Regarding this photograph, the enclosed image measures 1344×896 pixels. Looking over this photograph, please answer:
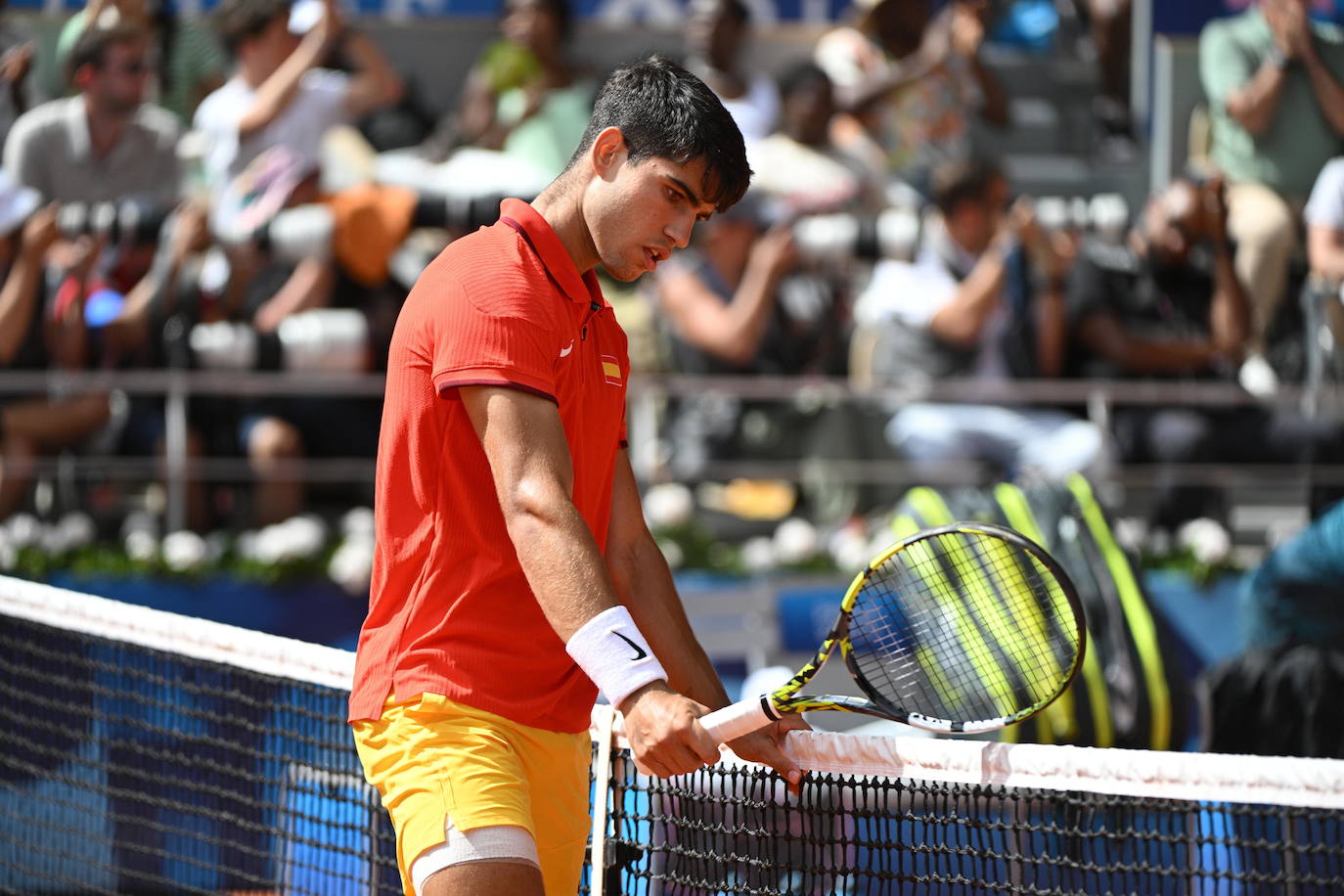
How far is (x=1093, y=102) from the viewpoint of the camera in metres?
8.74

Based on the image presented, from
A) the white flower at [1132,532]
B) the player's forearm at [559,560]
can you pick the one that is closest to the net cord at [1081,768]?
the player's forearm at [559,560]

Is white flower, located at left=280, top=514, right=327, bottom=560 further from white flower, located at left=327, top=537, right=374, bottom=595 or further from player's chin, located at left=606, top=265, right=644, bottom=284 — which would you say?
player's chin, located at left=606, top=265, right=644, bottom=284

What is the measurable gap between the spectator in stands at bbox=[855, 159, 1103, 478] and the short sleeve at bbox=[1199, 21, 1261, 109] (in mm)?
1424

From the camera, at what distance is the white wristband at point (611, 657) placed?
2.12 meters

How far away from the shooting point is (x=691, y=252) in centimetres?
746

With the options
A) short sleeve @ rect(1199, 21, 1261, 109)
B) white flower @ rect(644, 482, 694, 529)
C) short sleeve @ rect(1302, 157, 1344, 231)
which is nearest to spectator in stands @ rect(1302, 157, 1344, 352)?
short sleeve @ rect(1302, 157, 1344, 231)

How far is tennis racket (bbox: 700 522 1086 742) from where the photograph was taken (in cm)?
232

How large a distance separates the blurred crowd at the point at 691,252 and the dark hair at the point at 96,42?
0.01 metres

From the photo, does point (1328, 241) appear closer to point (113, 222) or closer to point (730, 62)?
point (730, 62)

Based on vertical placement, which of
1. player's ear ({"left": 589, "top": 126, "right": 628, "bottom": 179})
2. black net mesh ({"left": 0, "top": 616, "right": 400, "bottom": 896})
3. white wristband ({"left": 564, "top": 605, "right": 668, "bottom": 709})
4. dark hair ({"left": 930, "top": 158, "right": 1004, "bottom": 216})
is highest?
player's ear ({"left": 589, "top": 126, "right": 628, "bottom": 179})

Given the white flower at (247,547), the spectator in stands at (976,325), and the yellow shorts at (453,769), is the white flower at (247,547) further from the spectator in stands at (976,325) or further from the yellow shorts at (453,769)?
the yellow shorts at (453,769)

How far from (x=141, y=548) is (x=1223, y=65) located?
531 centimetres

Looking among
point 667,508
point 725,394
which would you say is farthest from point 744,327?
point 667,508

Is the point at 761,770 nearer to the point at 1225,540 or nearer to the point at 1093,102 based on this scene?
the point at 1225,540
